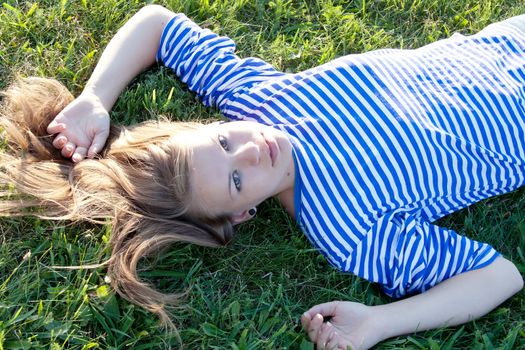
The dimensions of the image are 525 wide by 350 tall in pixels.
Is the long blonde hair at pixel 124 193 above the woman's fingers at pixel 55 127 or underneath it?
underneath

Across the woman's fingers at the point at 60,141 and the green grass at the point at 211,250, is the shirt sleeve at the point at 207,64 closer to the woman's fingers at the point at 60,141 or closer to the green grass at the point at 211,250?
the green grass at the point at 211,250

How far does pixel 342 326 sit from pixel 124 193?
3.58ft

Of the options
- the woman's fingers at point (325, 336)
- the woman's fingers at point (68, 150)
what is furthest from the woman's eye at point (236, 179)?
the woman's fingers at point (68, 150)

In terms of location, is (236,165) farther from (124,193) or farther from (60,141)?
(60,141)

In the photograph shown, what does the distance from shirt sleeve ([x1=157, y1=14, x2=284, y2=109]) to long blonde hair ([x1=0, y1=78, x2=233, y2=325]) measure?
34 centimetres

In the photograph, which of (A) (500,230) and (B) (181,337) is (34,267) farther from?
(A) (500,230)

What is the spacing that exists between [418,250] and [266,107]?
96 cm

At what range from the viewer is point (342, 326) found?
2701mm

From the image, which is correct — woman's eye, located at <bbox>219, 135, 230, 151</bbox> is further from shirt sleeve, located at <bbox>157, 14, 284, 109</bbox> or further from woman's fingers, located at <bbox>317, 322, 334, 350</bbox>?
woman's fingers, located at <bbox>317, 322, 334, 350</bbox>

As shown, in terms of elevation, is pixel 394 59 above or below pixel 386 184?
above

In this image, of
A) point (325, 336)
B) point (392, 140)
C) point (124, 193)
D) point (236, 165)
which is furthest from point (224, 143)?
point (325, 336)

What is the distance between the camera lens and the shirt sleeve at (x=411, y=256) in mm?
2787

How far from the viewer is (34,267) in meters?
2.79

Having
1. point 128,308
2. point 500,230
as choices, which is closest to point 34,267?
point 128,308
